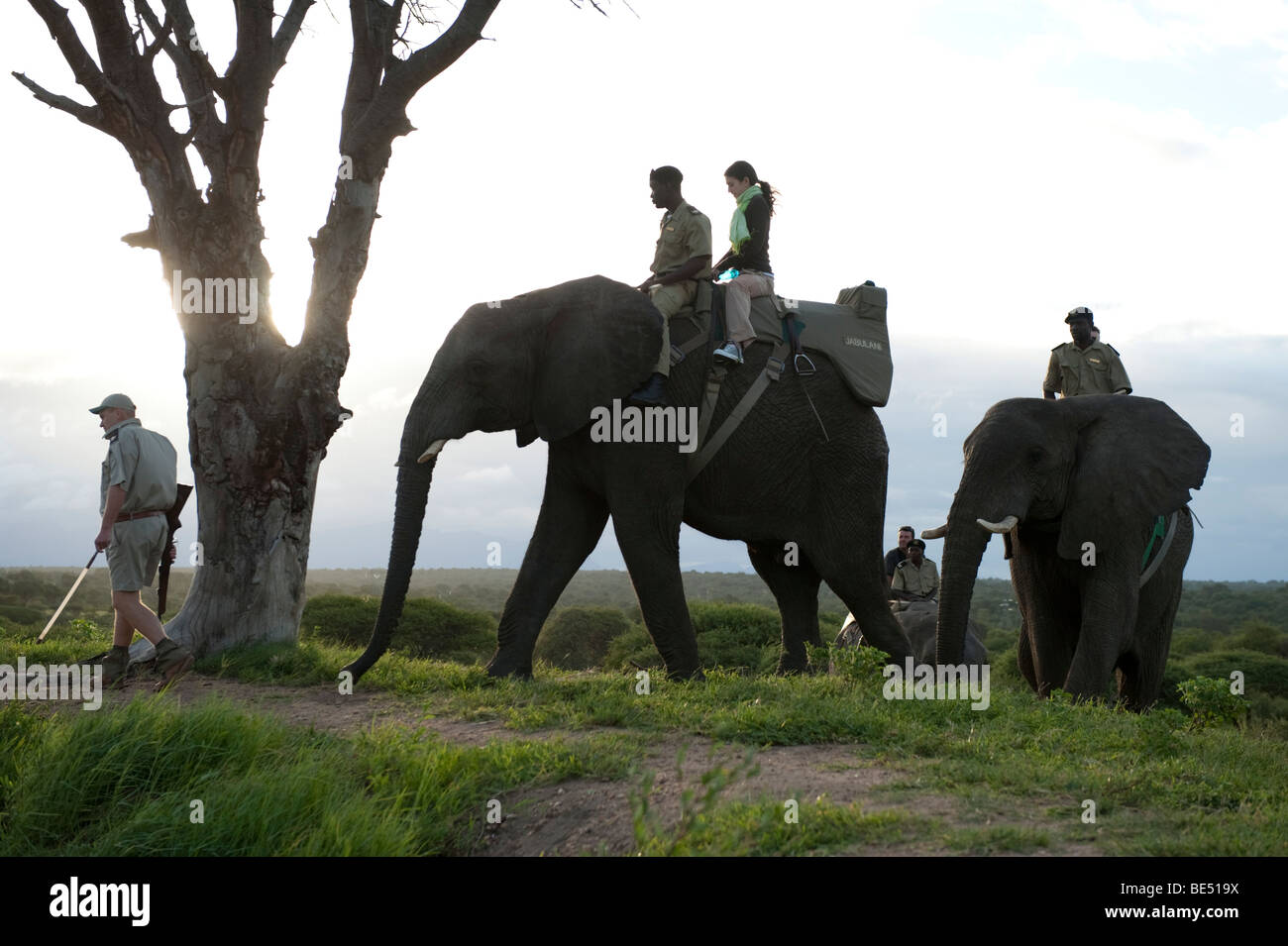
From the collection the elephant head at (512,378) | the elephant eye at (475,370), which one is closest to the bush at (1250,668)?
the elephant head at (512,378)

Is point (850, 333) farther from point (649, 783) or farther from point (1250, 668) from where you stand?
point (1250, 668)

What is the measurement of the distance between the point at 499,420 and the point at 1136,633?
6.61m

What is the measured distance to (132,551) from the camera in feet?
32.9

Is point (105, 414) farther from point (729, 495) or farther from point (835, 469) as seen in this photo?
point (835, 469)

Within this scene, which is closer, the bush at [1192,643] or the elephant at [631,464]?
the elephant at [631,464]

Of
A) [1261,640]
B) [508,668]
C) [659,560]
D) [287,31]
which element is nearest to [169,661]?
[508,668]

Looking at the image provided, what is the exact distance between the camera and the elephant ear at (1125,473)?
10547 mm

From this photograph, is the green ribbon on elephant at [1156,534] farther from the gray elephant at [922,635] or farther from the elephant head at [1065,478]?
the gray elephant at [922,635]

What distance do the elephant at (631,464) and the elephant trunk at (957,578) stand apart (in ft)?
3.33

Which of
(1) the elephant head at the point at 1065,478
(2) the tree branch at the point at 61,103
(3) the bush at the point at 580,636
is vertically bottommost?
(3) the bush at the point at 580,636

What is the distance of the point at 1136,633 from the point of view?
11.5 meters

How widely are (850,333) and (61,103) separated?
8.47 metres

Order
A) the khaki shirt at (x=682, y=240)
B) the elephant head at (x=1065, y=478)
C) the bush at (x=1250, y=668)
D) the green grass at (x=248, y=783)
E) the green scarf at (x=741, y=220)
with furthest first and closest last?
the bush at (x=1250, y=668), the green scarf at (x=741, y=220), the elephant head at (x=1065, y=478), the khaki shirt at (x=682, y=240), the green grass at (x=248, y=783)
